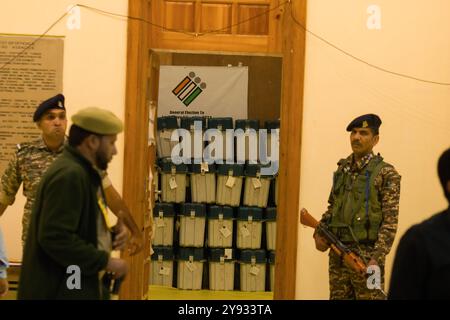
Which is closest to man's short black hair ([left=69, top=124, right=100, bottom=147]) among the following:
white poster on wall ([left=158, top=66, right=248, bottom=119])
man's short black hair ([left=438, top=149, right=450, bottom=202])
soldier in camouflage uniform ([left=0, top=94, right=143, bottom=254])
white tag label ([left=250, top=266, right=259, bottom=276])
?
soldier in camouflage uniform ([left=0, top=94, right=143, bottom=254])

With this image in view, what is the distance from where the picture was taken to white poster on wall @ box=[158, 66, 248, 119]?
834cm

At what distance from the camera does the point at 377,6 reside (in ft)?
18.0

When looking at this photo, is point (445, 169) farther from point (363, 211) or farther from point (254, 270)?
point (254, 270)

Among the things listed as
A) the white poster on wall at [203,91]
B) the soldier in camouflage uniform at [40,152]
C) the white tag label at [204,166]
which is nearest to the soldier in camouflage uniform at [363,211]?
the soldier in camouflage uniform at [40,152]

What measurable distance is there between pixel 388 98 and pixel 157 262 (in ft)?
11.6

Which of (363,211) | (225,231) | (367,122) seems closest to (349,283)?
(363,211)

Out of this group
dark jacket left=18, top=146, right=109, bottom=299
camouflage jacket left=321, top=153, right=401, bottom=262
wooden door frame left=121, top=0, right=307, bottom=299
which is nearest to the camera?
dark jacket left=18, top=146, right=109, bottom=299

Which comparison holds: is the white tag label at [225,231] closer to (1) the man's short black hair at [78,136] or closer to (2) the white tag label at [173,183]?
(2) the white tag label at [173,183]

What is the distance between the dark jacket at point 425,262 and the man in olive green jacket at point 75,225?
4.02 feet

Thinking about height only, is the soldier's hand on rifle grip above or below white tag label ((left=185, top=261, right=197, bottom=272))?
above

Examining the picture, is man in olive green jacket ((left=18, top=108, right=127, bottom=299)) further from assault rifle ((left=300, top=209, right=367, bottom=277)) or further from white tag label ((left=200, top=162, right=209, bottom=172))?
white tag label ((left=200, top=162, right=209, bottom=172))

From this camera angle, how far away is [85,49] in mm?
5527

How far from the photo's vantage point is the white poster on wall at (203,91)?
834cm

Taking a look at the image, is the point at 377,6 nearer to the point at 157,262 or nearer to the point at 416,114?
the point at 416,114
